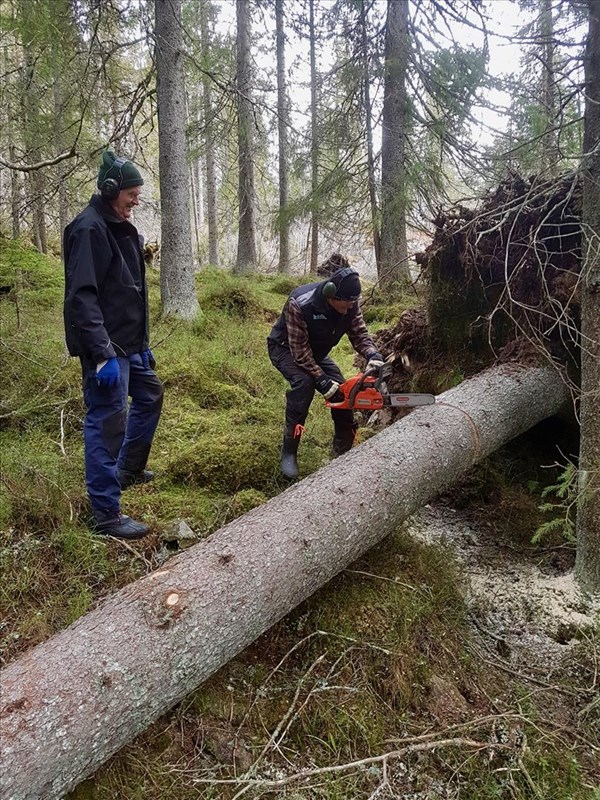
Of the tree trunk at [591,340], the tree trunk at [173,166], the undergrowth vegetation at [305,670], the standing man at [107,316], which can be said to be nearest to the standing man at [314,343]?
the undergrowth vegetation at [305,670]

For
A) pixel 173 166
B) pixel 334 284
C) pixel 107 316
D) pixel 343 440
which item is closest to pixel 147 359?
pixel 107 316

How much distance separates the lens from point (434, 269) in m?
4.58

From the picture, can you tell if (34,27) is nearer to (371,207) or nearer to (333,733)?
(371,207)

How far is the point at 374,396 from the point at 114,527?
6.32 ft

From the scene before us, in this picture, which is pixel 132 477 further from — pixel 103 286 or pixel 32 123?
pixel 32 123

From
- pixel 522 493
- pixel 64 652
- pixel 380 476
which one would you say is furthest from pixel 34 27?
pixel 522 493

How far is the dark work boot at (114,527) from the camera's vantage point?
115 inches

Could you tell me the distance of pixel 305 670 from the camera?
8.00ft

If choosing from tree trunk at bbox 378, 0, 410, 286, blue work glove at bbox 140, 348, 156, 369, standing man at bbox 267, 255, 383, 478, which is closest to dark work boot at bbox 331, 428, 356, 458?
standing man at bbox 267, 255, 383, 478

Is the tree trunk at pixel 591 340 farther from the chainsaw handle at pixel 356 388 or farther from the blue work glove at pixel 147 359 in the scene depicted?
the blue work glove at pixel 147 359

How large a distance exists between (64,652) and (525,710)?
209cm

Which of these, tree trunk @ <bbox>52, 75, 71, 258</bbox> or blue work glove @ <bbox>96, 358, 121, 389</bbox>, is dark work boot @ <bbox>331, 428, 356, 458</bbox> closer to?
blue work glove @ <bbox>96, 358, 121, 389</bbox>

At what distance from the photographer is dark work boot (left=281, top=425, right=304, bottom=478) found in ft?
12.8

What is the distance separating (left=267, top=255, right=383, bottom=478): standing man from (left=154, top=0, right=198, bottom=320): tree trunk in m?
3.74
